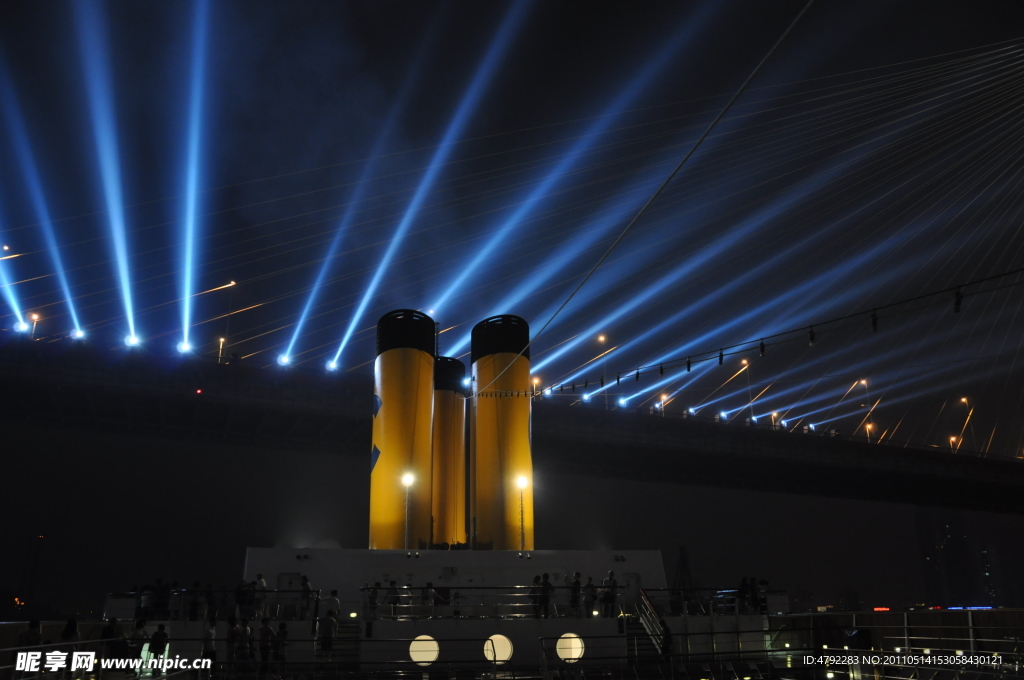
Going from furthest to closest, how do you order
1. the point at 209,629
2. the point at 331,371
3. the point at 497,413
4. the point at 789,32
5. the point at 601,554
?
the point at 331,371, the point at 497,413, the point at 601,554, the point at 209,629, the point at 789,32

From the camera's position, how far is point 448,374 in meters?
25.8

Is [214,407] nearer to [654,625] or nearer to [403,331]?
[403,331]

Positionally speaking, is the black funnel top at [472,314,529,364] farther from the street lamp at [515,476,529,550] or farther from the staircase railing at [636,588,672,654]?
the staircase railing at [636,588,672,654]

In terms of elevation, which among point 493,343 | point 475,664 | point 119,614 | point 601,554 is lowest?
point 475,664

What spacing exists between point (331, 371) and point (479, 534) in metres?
20.1

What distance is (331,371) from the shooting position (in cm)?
3862

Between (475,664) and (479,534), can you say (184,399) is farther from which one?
(475,664)

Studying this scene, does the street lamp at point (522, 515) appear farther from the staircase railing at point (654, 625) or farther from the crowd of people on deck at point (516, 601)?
the staircase railing at point (654, 625)

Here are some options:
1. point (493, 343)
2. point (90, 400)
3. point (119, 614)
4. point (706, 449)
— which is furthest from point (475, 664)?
point (706, 449)

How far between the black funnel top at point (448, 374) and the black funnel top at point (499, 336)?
2725mm

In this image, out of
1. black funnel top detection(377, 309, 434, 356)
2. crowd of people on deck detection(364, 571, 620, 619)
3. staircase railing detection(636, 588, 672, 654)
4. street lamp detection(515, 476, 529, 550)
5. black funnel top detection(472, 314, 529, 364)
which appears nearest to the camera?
staircase railing detection(636, 588, 672, 654)

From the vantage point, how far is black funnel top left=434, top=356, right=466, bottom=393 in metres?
25.6

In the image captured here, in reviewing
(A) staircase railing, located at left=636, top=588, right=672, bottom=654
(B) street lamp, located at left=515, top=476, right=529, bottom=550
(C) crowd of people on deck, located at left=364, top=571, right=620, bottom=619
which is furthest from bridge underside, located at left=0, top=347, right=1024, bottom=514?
(A) staircase railing, located at left=636, top=588, right=672, bottom=654

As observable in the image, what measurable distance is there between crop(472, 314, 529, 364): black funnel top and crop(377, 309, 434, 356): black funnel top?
1680mm
